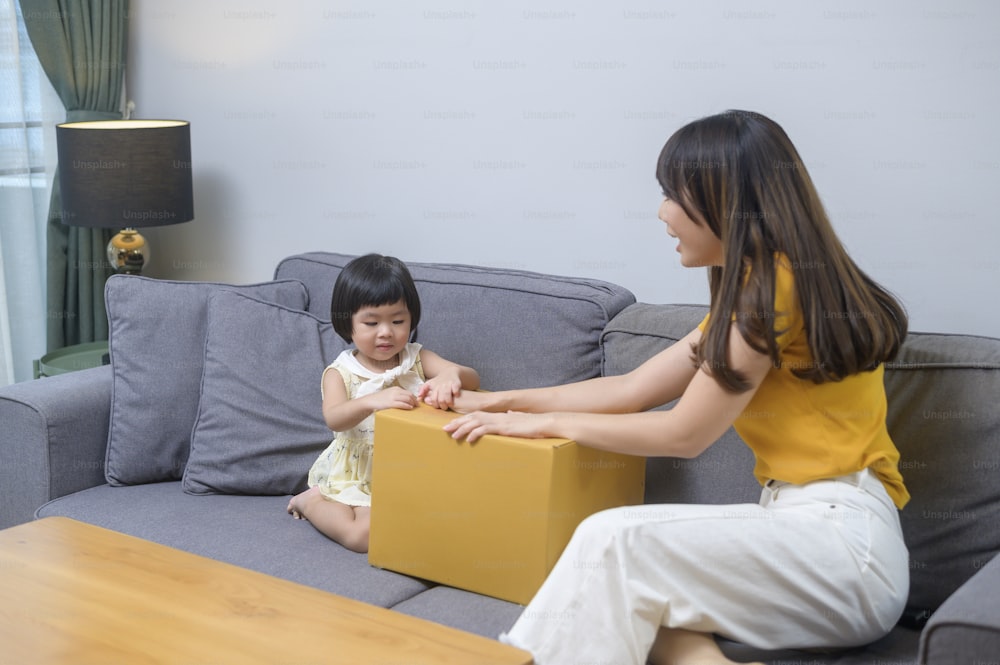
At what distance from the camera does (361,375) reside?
7.35 ft

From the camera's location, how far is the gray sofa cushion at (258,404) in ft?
7.64

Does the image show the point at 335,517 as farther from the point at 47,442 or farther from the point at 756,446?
the point at 756,446

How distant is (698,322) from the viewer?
6.76ft

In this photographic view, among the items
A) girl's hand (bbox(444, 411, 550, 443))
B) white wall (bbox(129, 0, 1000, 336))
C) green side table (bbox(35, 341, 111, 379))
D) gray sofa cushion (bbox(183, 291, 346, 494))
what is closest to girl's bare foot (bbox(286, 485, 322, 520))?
gray sofa cushion (bbox(183, 291, 346, 494))

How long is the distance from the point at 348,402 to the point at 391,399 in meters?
0.16

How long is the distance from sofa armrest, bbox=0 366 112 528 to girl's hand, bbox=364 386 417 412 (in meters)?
0.77

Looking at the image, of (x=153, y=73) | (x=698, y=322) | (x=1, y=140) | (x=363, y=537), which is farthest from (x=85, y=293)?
(x=698, y=322)

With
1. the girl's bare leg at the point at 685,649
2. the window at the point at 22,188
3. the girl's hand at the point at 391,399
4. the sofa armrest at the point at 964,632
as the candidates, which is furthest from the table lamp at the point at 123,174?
the sofa armrest at the point at 964,632

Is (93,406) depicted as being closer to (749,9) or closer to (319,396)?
(319,396)

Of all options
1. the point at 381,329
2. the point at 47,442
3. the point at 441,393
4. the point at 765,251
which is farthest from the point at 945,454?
the point at 47,442

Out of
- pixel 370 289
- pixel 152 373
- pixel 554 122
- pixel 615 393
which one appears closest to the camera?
pixel 615 393

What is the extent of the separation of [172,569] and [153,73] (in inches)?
89.3

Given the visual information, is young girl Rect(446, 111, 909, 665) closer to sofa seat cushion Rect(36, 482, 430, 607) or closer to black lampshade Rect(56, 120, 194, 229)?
sofa seat cushion Rect(36, 482, 430, 607)

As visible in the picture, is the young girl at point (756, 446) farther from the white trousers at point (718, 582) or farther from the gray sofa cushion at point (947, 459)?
the gray sofa cushion at point (947, 459)
